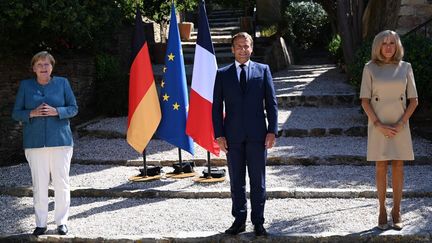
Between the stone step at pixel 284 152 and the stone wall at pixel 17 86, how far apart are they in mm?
992

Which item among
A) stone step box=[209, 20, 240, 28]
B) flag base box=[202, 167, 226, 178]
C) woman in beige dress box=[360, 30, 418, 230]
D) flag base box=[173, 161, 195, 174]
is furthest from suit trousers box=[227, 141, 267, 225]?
stone step box=[209, 20, 240, 28]

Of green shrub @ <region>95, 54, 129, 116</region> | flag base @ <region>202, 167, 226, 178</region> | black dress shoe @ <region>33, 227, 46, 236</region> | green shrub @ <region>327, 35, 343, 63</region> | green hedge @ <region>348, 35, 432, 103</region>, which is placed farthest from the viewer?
green shrub @ <region>327, 35, 343, 63</region>

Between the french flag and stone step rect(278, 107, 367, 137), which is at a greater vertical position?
the french flag

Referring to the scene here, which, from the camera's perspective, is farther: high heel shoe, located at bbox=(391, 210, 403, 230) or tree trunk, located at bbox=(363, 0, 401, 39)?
tree trunk, located at bbox=(363, 0, 401, 39)

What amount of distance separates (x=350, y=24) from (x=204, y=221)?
9.22 m

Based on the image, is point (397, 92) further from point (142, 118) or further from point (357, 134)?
point (357, 134)

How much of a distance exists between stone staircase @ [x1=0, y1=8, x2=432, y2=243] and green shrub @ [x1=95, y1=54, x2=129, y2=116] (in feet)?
2.74

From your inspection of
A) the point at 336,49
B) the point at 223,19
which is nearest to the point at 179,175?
the point at 336,49

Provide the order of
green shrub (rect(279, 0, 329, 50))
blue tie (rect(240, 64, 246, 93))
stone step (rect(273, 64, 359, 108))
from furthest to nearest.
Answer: green shrub (rect(279, 0, 329, 50)), stone step (rect(273, 64, 359, 108)), blue tie (rect(240, 64, 246, 93))

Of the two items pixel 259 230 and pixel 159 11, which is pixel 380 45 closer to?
pixel 259 230

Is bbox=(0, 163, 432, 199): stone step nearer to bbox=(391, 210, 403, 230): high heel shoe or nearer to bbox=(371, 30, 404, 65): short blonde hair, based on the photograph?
bbox=(391, 210, 403, 230): high heel shoe

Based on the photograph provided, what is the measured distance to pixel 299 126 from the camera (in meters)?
9.84

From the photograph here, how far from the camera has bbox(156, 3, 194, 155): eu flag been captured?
7.30 metres

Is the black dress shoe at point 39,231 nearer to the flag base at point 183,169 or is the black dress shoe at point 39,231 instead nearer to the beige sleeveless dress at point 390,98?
the flag base at point 183,169
